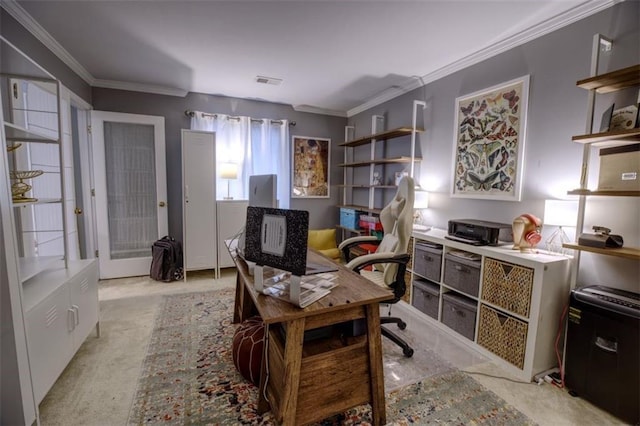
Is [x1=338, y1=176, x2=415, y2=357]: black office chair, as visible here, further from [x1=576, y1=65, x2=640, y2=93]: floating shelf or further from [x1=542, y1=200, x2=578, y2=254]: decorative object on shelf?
[x1=576, y1=65, x2=640, y2=93]: floating shelf

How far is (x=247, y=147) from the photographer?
4105mm

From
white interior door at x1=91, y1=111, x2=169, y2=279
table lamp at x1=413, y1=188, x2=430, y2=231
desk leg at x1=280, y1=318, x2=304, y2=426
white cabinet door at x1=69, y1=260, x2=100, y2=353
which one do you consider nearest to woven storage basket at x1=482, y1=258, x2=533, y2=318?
table lamp at x1=413, y1=188, x2=430, y2=231

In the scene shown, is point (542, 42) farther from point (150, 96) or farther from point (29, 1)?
point (150, 96)

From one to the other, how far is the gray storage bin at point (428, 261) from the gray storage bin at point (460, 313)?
0.65ft

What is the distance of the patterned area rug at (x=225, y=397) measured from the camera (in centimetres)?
152

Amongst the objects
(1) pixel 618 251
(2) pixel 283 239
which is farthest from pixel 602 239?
(2) pixel 283 239

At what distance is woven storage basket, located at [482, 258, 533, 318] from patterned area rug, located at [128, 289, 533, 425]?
0.57 meters

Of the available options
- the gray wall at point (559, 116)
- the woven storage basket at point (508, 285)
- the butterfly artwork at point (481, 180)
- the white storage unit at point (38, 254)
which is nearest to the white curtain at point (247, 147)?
the white storage unit at point (38, 254)

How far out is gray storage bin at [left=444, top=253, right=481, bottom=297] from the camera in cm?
221

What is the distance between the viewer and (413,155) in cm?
322

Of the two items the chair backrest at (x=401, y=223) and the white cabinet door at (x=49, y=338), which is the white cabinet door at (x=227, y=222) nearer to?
the white cabinet door at (x=49, y=338)

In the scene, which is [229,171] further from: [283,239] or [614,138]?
[614,138]

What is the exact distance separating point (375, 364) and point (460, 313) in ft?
4.08

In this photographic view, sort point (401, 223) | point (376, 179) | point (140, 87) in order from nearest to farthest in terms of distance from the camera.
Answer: point (401, 223)
point (140, 87)
point (376, 179)
